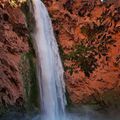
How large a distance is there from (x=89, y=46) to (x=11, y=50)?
15.6 feet

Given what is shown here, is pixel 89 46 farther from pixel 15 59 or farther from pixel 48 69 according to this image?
pixel 15 59

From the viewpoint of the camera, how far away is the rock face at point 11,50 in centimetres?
891

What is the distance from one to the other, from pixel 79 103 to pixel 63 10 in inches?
166

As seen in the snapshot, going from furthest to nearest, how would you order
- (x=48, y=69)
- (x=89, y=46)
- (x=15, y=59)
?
(x=89, y=46)
(x=48, y=69)
(x=15, y=59)

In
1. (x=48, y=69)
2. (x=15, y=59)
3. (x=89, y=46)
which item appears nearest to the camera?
(x=15, y=59)

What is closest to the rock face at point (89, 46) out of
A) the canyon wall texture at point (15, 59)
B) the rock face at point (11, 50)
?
the canyon wall texture at point (15, 59)

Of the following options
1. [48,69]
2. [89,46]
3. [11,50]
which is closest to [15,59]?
[11,50]

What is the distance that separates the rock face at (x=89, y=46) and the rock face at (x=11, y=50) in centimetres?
311

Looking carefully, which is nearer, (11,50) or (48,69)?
(11,50)

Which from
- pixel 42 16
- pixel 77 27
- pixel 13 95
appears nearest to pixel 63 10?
pixel 77 27

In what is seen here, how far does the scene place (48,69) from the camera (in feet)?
36.0

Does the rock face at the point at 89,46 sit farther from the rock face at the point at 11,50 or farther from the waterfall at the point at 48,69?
the rock face at the point at 11,50

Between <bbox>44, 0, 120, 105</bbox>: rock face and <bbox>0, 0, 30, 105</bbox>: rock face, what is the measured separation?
10.2 feet

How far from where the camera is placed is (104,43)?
13602 mm
